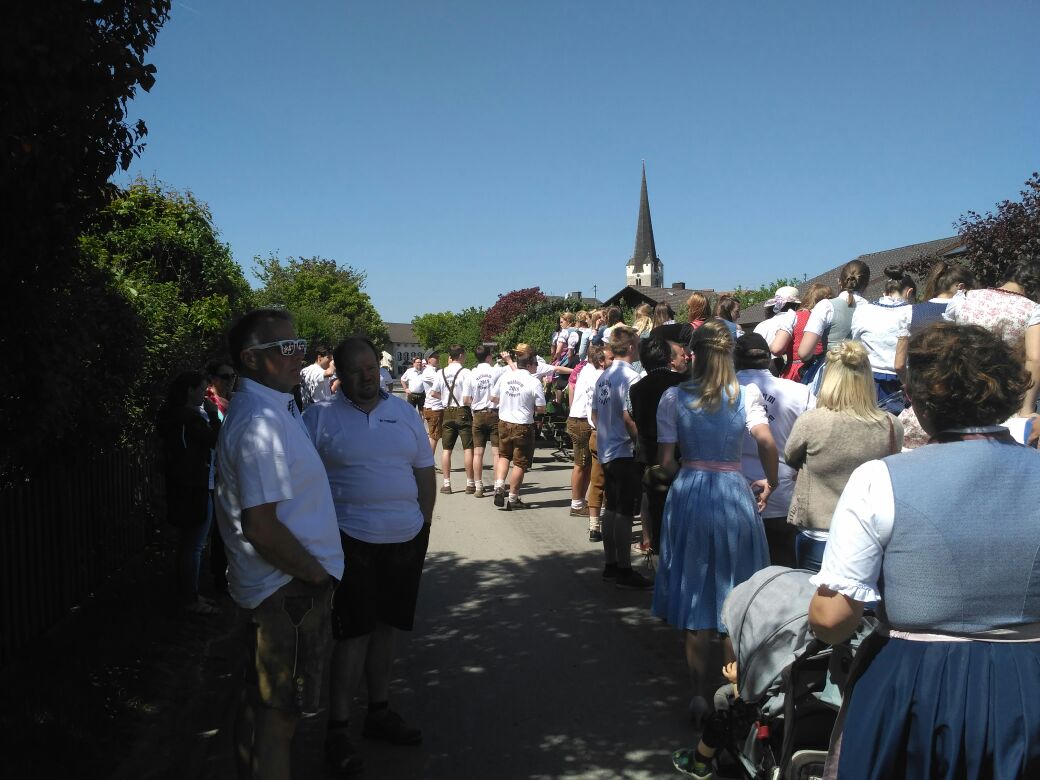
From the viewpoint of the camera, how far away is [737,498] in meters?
4.32

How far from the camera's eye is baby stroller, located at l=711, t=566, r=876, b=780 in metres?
2.86

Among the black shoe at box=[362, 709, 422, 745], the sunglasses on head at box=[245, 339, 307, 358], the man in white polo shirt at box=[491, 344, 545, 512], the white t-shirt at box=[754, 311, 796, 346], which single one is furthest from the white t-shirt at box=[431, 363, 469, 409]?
the sunglasses on head at box=[245, 339, 307, 358]

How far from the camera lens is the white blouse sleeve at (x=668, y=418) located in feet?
15.0

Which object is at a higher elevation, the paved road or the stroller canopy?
the stroller canopy

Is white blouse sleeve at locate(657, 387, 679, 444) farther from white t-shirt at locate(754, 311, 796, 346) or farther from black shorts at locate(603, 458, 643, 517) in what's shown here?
white t-shirt at locate(754, 311, 796, 346)

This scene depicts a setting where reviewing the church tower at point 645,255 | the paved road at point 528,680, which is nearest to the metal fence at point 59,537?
the paved road at point 528,680

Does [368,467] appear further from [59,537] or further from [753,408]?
[59,537]

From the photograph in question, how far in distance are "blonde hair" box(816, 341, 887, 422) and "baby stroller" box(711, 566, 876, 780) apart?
47.6 inches

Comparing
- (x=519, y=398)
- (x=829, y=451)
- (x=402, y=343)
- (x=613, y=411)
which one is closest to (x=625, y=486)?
(x=613, y=411)

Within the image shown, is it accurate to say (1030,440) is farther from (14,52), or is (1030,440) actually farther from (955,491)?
(14,52)

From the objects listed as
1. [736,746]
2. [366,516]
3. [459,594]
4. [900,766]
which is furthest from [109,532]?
[900,766]

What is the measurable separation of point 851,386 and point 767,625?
5.30 feet

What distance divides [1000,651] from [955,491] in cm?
42

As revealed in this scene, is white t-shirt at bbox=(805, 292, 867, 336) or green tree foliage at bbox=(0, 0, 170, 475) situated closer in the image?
green tree foliage at bbox=(0, 0, 170, 475)
